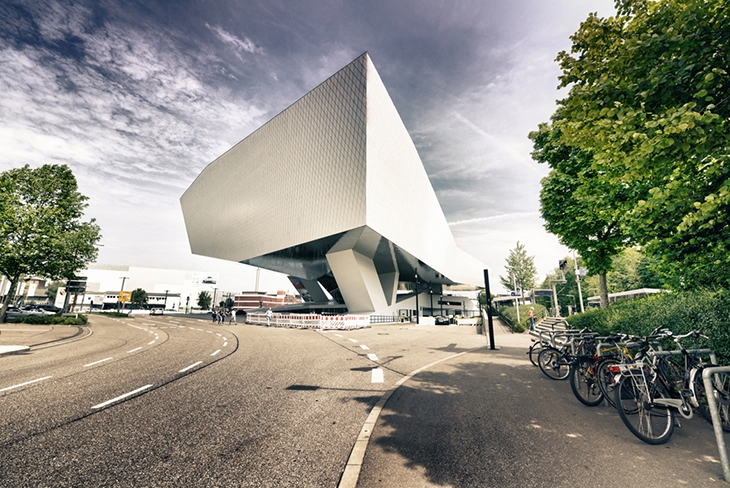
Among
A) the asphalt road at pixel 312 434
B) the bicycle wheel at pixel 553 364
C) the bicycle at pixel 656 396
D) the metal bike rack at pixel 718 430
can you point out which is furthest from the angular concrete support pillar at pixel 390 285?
the metal bike rack at pixel 718 430

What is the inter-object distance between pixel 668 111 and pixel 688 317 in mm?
3924

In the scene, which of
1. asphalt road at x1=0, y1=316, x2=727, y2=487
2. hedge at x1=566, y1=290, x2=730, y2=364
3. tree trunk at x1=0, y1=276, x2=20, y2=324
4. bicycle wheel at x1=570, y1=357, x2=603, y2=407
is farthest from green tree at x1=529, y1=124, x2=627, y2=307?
tree trunk at x1=0, y1=276, x2=20, y2=324

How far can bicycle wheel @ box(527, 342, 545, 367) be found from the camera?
360 inches

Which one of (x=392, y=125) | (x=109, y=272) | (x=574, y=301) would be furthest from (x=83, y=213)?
(x=109, y=272)

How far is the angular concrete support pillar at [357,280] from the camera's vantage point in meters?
37.2

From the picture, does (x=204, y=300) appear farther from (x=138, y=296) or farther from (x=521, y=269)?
(x=521, y=269)

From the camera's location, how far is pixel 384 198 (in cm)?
3238

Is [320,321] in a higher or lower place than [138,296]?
lower

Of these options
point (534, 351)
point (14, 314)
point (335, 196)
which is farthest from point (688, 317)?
point (14, 314)

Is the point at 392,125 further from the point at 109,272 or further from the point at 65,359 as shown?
the point at 109,272

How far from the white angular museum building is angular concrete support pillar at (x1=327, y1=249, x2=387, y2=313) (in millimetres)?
134

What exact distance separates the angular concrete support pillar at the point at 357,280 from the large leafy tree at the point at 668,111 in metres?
31.6

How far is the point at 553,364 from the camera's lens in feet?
24.8

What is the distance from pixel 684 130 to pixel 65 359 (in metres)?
15.0
